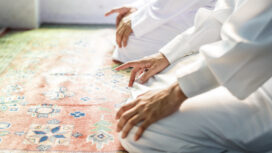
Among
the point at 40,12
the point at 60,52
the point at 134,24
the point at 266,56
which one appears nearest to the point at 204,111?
the point at 266,56

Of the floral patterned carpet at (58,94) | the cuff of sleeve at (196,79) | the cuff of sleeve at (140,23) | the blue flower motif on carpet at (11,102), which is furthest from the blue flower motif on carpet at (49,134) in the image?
the cuff of sleeve at (140,23)

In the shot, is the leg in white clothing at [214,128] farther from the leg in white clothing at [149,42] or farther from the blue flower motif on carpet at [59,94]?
the leg in white clothing at [149,42]

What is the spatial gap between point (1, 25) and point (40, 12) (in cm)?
53

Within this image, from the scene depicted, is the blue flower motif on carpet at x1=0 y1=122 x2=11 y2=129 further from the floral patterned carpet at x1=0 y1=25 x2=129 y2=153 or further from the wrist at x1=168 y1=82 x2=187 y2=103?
the wrist at x1=168 y1=82 x2=187 y2=103

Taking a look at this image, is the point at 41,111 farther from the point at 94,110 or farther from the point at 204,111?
the point at 204,111

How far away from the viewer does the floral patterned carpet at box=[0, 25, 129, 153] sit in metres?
1.27

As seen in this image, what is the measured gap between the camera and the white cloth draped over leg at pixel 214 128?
3.48 ft

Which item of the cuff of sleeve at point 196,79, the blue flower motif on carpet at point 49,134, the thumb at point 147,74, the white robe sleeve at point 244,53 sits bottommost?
the blue flower motif on carpet at point 49,134

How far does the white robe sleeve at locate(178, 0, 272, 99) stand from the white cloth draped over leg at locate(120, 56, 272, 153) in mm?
137

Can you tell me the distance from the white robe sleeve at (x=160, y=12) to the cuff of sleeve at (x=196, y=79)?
1105mm

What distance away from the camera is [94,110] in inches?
60.6

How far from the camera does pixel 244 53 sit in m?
0.92

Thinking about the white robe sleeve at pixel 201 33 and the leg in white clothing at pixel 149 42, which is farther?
the leg in white clothing at pixel 149 42

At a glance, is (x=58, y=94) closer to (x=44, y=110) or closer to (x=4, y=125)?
(x=44, y=110)
